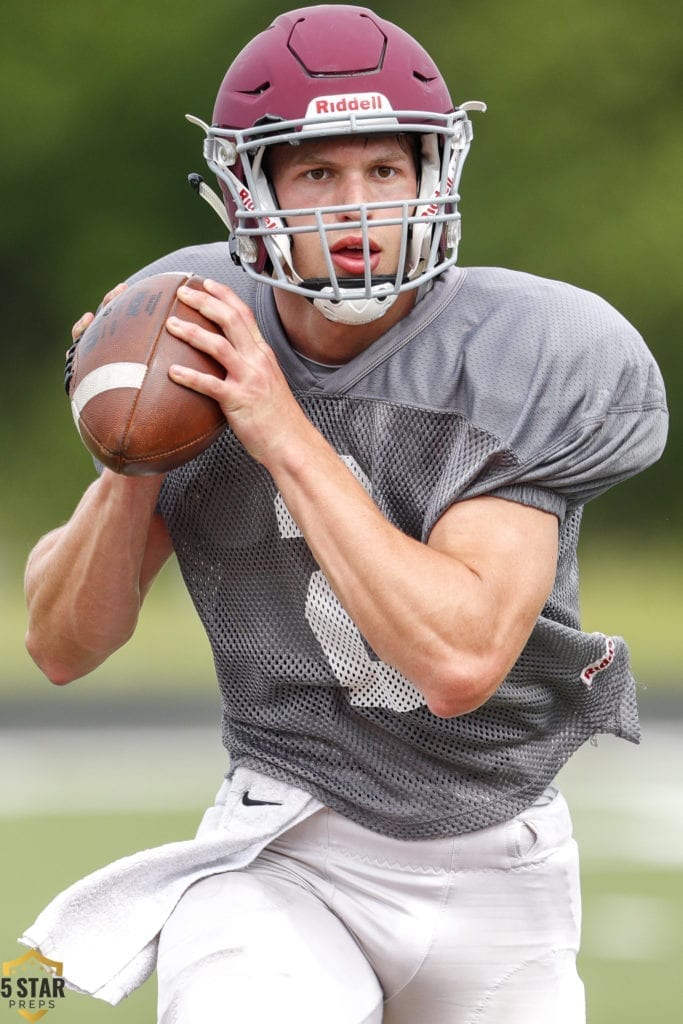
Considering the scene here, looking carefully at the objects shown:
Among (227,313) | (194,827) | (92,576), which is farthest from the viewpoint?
(194,827)

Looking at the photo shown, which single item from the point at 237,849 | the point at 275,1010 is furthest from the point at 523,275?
the point at 275,1010

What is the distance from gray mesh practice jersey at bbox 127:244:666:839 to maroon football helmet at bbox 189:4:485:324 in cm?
12

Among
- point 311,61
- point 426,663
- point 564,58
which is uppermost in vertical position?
point 311,61

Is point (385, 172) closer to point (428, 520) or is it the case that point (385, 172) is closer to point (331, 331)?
point (331, 331)

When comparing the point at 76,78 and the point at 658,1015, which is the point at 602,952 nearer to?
the point at 658,1015

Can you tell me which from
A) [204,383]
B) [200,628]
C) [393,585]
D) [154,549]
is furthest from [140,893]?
[200,628]

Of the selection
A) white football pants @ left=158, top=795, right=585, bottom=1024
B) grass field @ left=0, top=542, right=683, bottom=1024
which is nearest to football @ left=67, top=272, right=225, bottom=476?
white football pants @ left=158, top=795, right=585, bottom=1024

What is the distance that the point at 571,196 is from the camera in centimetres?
1188

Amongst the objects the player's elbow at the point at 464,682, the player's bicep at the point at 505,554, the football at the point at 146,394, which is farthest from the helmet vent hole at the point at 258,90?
the player's elbow at the point at 464,682

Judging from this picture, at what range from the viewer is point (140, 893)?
2.75m

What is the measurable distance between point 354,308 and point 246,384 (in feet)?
0.71

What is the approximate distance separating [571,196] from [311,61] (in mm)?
9380

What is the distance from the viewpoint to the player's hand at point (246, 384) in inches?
97.3

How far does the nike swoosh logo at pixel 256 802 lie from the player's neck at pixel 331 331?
652mm
